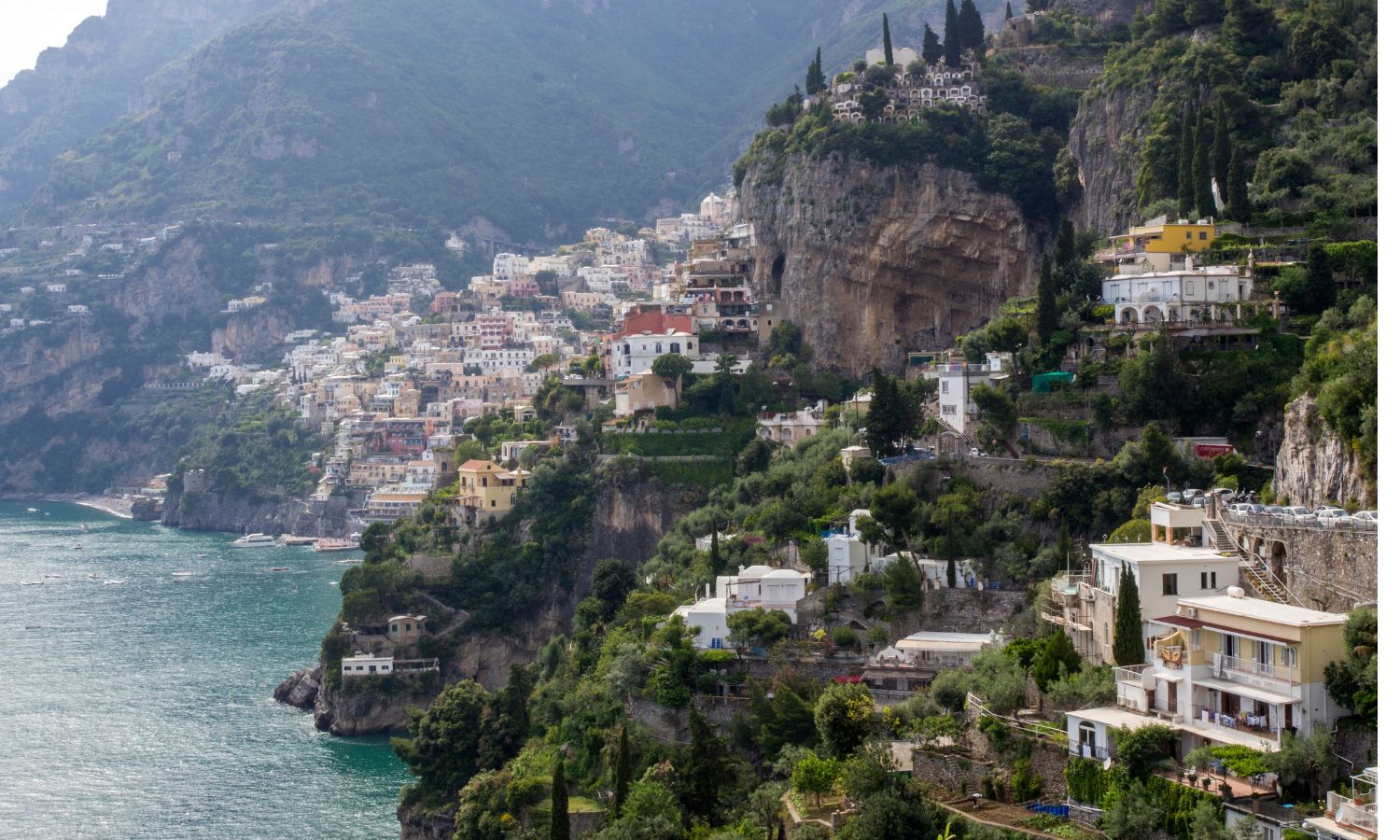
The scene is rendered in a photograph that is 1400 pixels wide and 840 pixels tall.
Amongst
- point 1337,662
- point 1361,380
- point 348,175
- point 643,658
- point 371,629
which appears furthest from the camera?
point 348,175

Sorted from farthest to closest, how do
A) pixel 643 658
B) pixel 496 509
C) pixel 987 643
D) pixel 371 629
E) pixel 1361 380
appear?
pixel 496 509 → pixel 371 629 → pixel 643 658 → pixel 987 643 → pixel 1361 380

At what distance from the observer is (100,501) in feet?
373

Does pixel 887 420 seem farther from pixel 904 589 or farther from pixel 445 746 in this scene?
pixel 445 746

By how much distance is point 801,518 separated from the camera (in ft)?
132

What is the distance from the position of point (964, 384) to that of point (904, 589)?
728cm

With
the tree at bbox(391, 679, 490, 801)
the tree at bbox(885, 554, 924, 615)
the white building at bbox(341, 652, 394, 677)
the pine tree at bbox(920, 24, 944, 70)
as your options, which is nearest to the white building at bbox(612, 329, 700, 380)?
the pine tree at bbox(920, 24, 944, 70)

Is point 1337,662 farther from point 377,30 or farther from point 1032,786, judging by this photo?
point 377,30

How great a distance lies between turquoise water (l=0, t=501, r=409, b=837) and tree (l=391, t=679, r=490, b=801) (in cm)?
155

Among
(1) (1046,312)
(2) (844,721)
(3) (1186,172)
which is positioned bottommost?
(2) (844,721)

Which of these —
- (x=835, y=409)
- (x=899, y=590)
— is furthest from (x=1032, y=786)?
(x=835, y=409)

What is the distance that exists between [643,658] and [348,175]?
125 metres

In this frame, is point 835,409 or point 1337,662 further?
point 835,409

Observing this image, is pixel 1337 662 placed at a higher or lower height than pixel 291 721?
higher

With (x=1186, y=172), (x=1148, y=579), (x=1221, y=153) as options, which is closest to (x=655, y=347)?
(x=1186, y=172)
